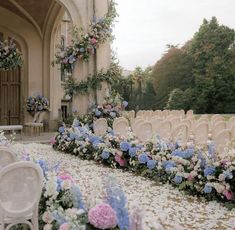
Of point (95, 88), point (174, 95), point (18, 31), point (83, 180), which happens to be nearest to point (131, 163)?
point (83, 180)

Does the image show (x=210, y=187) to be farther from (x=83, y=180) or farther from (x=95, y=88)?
(x=95, y=88)

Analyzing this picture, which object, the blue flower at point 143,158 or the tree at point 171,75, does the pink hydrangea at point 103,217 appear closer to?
the blue flower at point 143,158

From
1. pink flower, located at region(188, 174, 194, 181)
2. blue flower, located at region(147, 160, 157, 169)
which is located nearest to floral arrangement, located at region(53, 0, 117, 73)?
blue flower, located at region(147, 160, 157, 169)

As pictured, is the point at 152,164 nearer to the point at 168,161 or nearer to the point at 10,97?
the point at 168,161

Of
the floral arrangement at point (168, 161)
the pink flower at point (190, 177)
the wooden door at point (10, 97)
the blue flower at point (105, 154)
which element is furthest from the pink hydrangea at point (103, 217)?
the wooden door at point (10, 97)

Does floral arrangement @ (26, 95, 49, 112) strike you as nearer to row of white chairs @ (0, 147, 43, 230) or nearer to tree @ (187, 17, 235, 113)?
row of white chairs @ (0, 147, 43, 230)

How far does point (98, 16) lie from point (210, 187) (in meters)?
8.04

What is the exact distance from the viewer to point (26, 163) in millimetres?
3381

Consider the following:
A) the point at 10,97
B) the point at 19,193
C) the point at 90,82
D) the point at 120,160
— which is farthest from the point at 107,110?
the point at 19,193

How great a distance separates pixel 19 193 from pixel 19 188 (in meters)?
0.05

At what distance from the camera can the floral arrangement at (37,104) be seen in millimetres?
16844

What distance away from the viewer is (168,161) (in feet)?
23.2

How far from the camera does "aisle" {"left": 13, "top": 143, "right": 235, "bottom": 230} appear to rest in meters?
4.84

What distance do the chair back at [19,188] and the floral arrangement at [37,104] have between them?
13.6 metres
